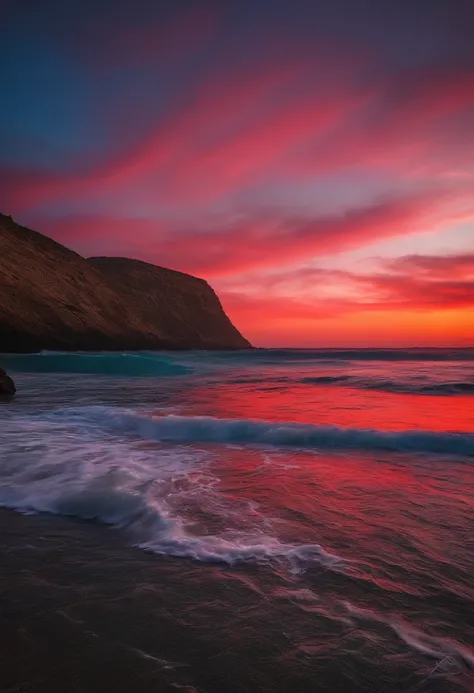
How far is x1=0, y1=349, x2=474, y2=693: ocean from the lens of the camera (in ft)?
6.67

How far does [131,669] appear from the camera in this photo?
1995 millimetres

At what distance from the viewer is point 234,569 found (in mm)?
3062

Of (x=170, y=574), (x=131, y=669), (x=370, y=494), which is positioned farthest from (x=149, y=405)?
(x=131, y=669)

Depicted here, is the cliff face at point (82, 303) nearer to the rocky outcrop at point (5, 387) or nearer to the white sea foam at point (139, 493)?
the rocky outcrop at point (5, 387)

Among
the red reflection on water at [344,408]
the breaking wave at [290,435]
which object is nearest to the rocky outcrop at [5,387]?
the red reflection on water at [344,408]

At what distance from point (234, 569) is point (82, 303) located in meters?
56.7

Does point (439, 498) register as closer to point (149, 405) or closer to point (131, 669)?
point (131, 669)

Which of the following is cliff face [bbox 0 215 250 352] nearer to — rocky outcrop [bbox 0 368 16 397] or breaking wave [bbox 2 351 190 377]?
breaking wave [bbox 2 351 190 377]

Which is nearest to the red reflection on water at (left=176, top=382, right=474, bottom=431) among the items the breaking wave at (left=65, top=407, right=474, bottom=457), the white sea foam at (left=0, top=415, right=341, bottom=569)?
the breaking wave at (left=65, top=407, right=474, bottom=457)

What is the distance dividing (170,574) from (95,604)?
57 cm

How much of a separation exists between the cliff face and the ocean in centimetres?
4199

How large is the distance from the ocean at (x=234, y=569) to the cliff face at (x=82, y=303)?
41986 millimetres

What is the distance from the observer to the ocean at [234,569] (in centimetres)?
203

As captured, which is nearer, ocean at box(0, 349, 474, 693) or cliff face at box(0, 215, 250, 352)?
ocean at box(0, 349, 474, 693)
